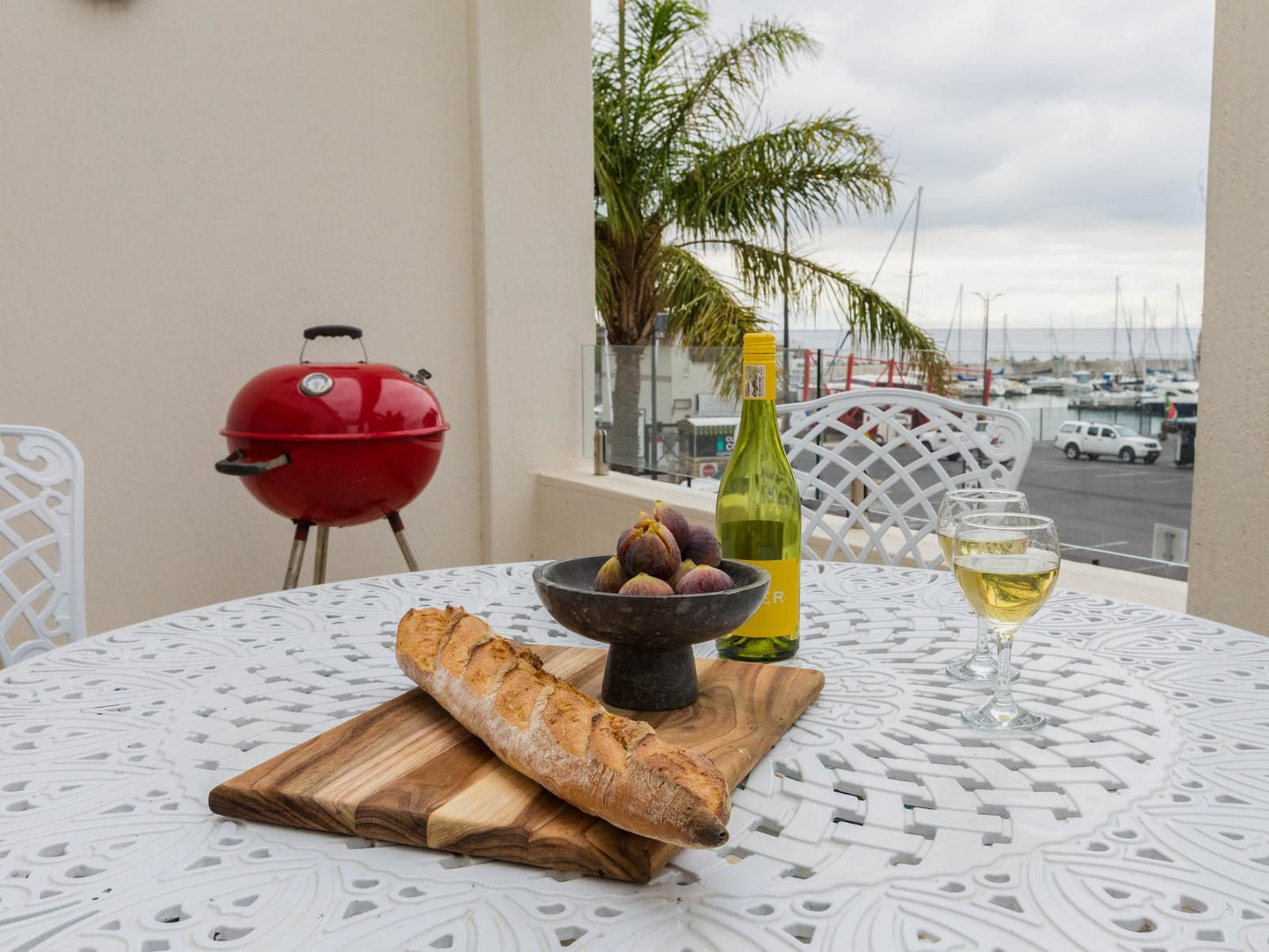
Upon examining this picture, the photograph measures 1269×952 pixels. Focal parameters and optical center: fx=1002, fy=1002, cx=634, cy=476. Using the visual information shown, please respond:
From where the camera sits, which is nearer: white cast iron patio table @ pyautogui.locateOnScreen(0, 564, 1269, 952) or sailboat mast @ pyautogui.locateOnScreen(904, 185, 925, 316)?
white cast iron patio table @ pyautogui.locateOnScreen(0, 564, 1269, 952)

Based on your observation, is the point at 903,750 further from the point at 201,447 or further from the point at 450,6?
the point at 450,6

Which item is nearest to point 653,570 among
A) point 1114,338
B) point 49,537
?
point 49,537

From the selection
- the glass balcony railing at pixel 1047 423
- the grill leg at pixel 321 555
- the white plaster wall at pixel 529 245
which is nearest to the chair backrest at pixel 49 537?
the grill leg at pixel 321 555

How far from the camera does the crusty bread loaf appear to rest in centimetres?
63

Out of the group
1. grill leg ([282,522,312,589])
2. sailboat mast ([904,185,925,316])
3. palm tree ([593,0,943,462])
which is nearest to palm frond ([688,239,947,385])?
palm tree ([593,0,943,462])

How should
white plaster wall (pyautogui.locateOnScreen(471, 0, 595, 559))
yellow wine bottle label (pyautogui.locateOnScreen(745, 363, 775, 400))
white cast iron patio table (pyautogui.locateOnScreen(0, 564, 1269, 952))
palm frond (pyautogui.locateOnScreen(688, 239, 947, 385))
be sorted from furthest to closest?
palm frond (pyautogui.locateOnScreen(688, 239, 947, 385))
white plaster wall (pyautogui.locateOnScreen(471, 0, 595, 559))
yellow wine bottle label (pyautogui.locateOnScreen(745, 363, 775, 400))
white cast iron patio table (pyautogui.locateOnScreen(0, 564, 1269, 952))

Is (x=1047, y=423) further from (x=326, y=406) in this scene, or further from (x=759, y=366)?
(x=759, y=366)

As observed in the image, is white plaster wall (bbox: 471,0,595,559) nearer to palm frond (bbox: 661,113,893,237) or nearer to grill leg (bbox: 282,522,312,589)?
grill leg (bbox: 282,522,312,589)

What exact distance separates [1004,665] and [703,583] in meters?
0.31

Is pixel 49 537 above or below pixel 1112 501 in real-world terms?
above

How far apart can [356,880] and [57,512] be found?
4.58 ft

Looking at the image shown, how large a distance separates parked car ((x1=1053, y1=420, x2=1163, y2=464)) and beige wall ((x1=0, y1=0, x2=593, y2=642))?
189cm

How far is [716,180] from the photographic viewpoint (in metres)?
6.45

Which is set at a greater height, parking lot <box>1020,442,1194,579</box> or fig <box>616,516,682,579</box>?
fig <box>616,516,682,579</box>
